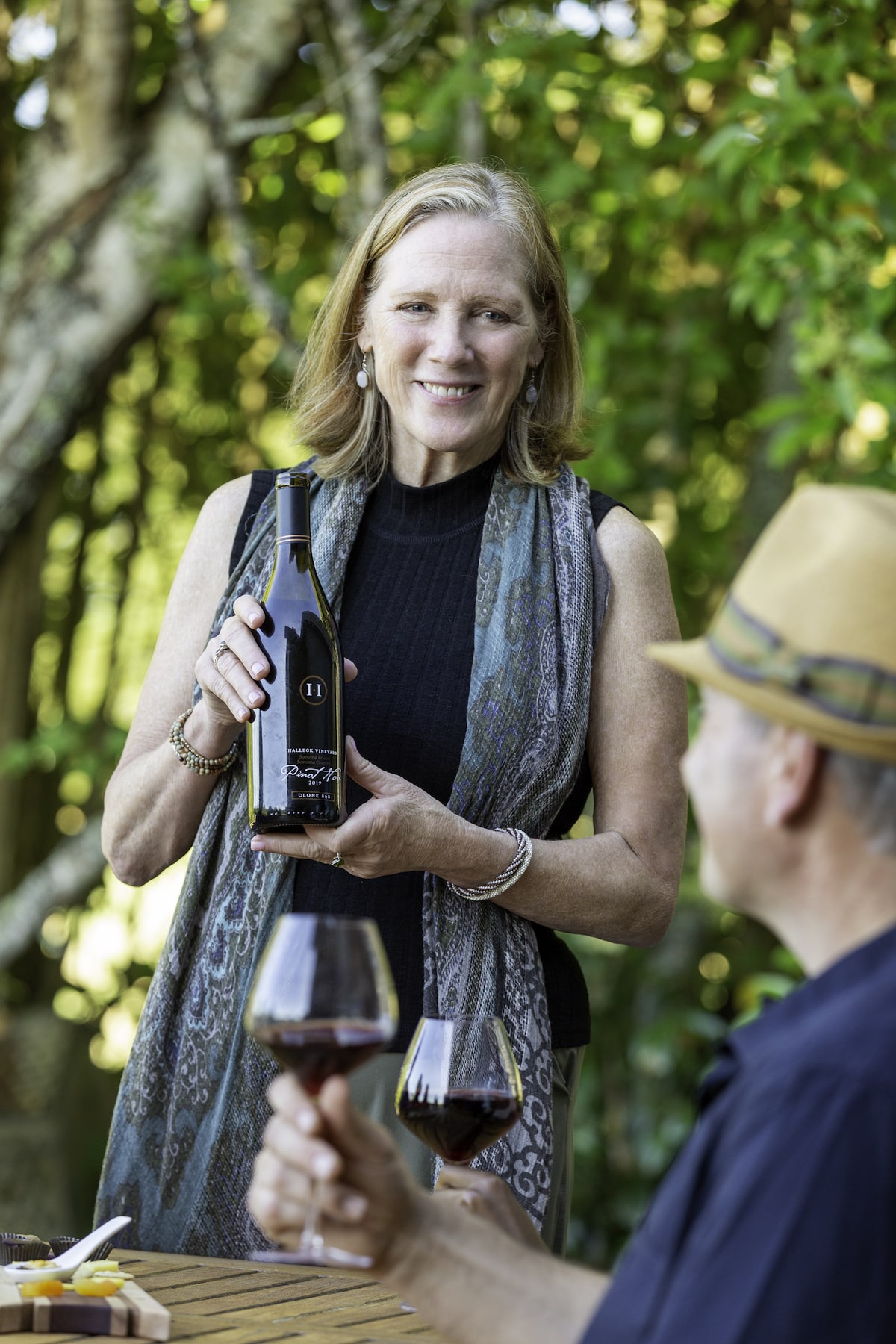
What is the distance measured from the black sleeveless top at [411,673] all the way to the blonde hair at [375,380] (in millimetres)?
71

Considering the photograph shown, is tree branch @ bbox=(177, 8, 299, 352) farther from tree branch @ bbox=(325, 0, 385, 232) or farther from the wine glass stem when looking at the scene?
the wine glass stem

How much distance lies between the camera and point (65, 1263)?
61.6 inches

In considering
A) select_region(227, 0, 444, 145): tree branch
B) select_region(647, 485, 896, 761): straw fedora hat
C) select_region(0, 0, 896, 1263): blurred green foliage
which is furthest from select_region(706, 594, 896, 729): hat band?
select_region(227, 0, 444, 145): tree branch

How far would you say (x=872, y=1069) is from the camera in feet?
3.21

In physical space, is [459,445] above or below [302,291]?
below

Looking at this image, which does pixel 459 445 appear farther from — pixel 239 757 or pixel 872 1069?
pixel 872 1069

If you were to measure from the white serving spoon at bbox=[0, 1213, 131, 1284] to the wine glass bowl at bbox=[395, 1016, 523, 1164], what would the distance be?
13.7 inches

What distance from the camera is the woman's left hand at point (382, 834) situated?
1.80 meters

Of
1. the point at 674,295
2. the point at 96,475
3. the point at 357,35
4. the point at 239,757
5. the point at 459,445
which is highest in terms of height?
the point at 357,35

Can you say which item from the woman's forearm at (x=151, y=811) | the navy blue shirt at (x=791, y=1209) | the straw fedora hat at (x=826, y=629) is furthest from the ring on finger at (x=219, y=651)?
the navy blue shirt at (x=791, y=1209)

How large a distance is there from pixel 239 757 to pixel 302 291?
13.2 ft

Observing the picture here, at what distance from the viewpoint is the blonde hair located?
2232 mm

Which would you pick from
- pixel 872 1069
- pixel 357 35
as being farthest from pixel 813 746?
pixel 357 35

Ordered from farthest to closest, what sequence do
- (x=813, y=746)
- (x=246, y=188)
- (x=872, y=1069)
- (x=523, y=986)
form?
(x=246, y=188), (x=523, y=986), (x=813, y=746), (x=872, y=1069)
